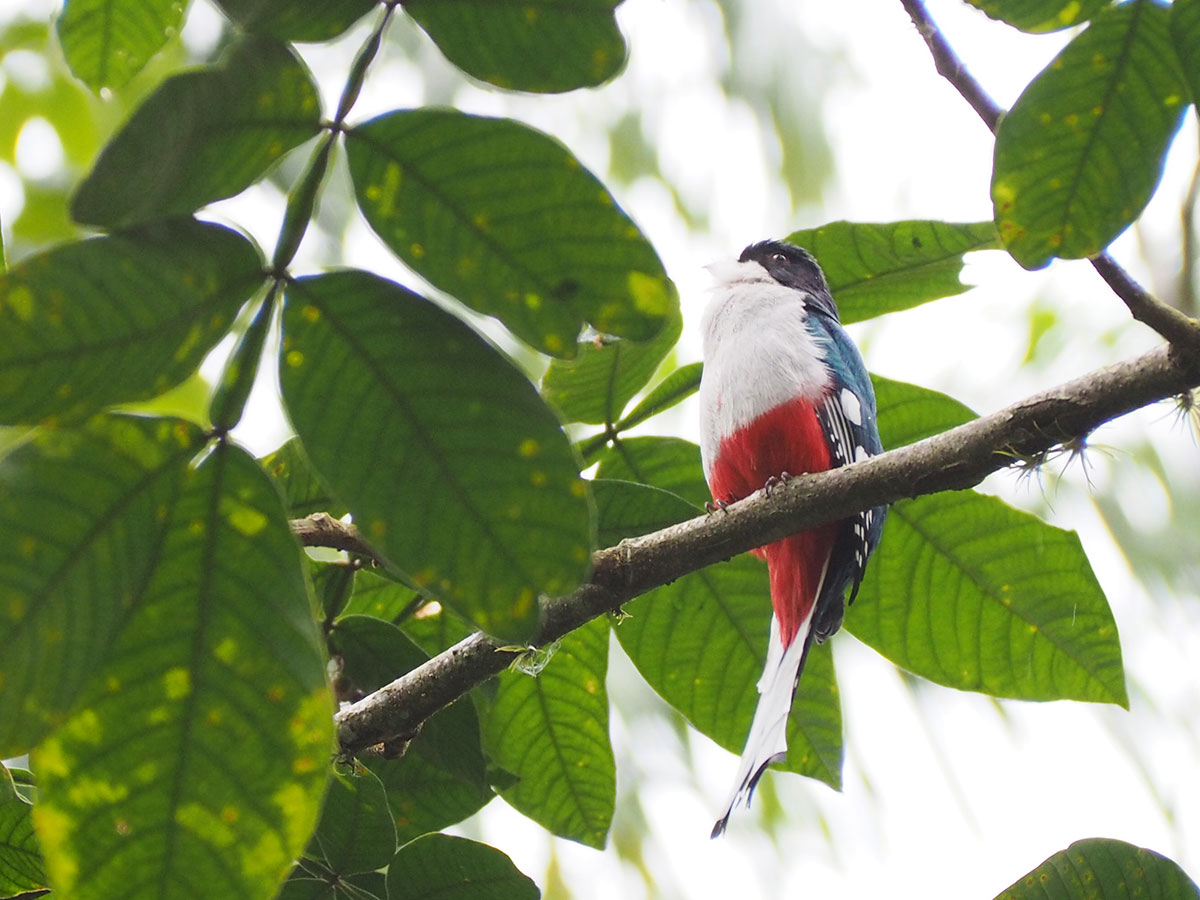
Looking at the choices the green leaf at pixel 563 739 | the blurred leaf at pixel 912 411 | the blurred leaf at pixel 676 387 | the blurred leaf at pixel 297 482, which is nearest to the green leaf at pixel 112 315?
the blurred leaf at pixel 297 482

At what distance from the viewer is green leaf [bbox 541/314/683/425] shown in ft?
5.16

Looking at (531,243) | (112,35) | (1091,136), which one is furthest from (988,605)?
(112,35)

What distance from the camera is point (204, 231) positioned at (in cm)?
75

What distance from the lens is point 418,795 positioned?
140 cm

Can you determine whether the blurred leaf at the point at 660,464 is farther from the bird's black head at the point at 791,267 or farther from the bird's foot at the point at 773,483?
the bird's black head at the point at 791,267

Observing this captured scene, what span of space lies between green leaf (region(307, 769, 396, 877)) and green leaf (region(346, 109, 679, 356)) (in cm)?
66

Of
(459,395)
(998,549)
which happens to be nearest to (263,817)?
Result: (459,395)

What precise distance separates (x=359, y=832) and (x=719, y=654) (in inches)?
22.4

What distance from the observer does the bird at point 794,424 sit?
2.10 m

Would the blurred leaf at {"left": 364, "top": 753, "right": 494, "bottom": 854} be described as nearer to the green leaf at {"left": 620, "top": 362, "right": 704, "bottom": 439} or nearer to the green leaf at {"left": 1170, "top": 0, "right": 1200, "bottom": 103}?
the green leaf at {"left": 620, "top": 362, "right": 704, "bottom": 439}

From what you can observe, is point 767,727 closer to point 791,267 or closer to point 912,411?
point 912,411

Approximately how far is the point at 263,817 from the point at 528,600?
220mm

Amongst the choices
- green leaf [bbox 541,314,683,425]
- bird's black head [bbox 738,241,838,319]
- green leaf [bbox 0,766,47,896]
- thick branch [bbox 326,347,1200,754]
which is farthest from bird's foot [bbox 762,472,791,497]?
bird's black head [bbox 738,241,838,319]

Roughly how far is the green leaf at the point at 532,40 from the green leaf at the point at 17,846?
831mm
